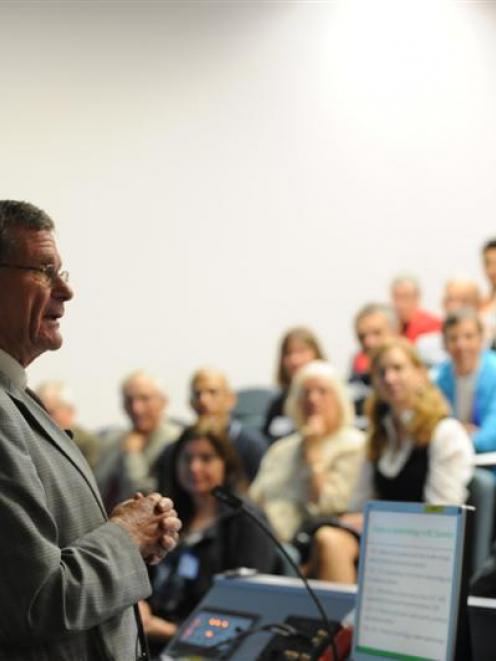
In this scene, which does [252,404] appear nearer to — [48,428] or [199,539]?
[199,539]

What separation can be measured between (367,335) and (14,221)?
4165mm

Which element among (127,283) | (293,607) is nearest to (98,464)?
(127,283)

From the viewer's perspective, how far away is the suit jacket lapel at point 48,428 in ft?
6.08

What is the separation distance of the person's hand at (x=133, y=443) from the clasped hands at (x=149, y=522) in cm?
381

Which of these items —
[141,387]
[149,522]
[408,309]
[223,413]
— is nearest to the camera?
[149,522]

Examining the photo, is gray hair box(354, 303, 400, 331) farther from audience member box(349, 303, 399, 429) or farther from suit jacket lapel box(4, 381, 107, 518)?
suit jacket lapel box(4, 381, 107, 518)

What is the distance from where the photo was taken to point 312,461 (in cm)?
493

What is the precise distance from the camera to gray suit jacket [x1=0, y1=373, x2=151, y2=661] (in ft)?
5.50

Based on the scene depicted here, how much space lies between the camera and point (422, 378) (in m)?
4.67

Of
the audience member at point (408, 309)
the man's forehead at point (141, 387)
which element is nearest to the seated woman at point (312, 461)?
the man's forehead at point (141, 387)

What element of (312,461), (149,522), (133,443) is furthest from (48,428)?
(133,443)

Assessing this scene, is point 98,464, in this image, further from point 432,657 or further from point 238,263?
point 432,657

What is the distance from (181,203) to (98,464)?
6.96ft

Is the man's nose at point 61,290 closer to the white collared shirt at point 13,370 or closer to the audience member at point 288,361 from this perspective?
the white collared shirt at point 13,370
